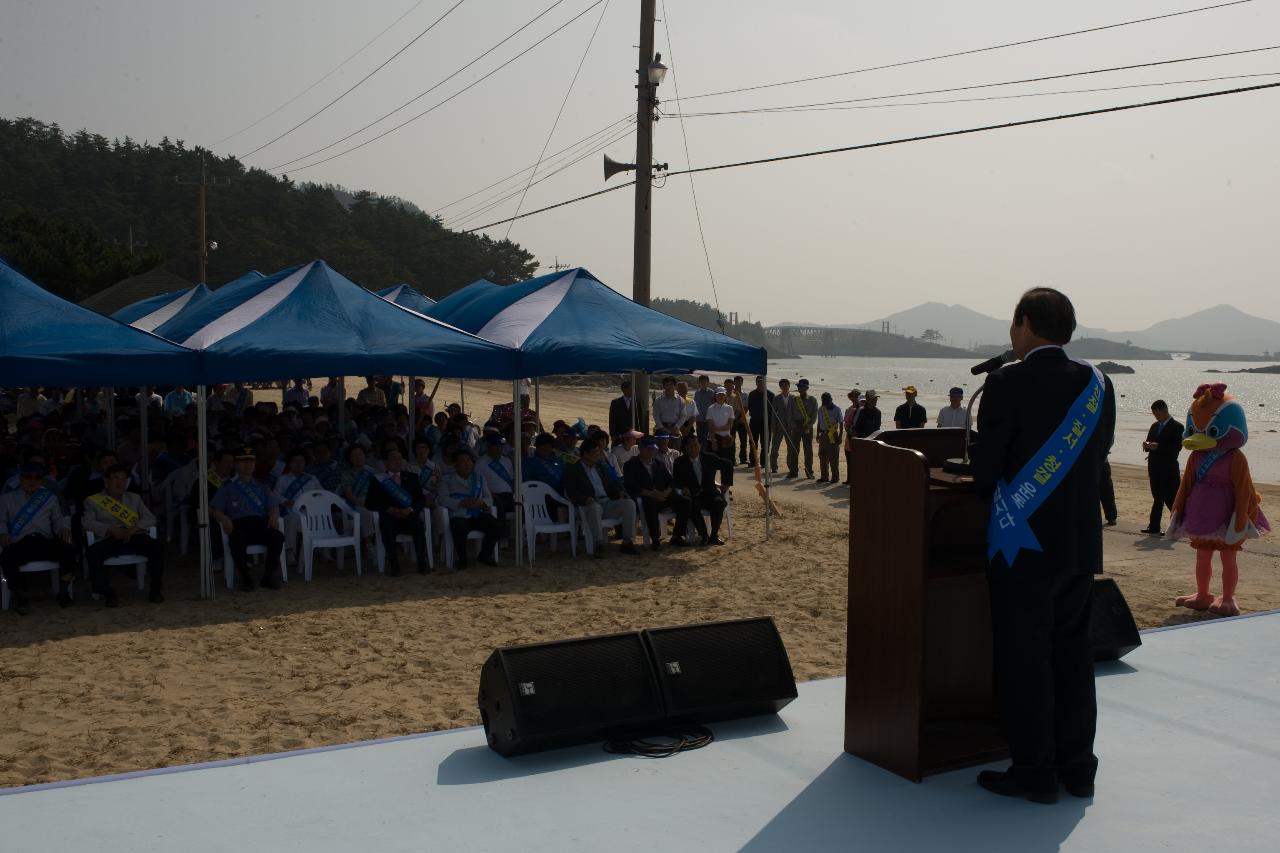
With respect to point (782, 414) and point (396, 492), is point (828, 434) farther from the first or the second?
point (396, 492)

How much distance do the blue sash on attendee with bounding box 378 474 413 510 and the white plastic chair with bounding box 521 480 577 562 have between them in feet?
3.84

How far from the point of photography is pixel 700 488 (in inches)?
464

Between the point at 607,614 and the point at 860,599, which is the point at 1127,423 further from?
the point at 860,599

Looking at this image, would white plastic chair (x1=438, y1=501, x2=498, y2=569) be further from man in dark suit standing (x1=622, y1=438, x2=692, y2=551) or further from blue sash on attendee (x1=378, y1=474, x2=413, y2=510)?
man in dark suit standing (x1=622, y1=438, x2=692, y2=551)

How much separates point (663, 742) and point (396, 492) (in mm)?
6018

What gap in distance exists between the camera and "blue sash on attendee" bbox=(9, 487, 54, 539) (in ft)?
27.4

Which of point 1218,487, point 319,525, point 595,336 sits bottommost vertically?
point 319,525

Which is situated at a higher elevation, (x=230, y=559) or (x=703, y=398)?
(x=703, y=398)

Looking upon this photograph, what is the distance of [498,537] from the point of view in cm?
1048

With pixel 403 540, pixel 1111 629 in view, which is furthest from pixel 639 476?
pixel 1111 629

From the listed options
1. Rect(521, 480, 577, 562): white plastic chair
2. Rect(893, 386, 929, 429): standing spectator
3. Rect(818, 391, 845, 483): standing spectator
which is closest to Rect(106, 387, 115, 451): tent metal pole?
Rect(521, 480, 577, 562): white plastic chair

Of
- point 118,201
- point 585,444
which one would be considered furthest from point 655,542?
point 118,201

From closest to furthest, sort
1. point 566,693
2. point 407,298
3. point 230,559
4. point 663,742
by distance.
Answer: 1. point 566,693
2. point 663,742
3. point 230,559
4. point 407,298

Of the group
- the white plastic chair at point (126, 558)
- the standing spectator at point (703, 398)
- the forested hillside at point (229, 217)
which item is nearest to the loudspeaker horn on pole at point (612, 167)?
the standing spectator at point (703, 398)
